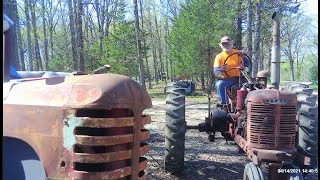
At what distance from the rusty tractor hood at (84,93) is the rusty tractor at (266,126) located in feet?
6.97

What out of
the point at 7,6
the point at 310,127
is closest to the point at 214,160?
the point at 310,127

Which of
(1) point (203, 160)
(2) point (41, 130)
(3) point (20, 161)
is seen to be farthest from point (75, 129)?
(1) point (203, 160)

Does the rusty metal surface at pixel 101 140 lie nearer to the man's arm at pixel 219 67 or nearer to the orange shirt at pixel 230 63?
the man's arm at pixel 219 67

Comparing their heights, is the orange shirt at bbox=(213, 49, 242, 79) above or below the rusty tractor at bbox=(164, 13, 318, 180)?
above

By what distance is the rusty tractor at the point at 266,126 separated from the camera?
4.28 m

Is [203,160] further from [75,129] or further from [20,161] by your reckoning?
[75,129]

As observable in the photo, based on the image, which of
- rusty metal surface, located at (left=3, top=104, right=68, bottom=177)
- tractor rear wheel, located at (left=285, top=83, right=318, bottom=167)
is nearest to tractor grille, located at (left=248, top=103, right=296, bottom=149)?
tractor rear wheel, located at (left=285, top=83, right=318, bottom=167)

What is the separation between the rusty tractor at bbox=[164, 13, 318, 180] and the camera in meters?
4.28

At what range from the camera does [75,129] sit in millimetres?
2332

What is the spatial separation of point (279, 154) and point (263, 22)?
80.8 ft

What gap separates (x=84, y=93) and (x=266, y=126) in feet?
8.84

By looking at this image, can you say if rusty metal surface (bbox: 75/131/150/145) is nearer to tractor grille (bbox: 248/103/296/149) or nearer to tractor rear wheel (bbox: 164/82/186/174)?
tractor grille (bbox: 248/103/296/149)

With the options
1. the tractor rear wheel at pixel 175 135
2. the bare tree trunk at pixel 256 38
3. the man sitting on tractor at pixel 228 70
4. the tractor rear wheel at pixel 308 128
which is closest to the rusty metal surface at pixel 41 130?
the tractor rear wheel at pixel 175 135

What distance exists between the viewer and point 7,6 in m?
9.91
